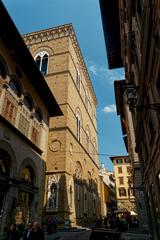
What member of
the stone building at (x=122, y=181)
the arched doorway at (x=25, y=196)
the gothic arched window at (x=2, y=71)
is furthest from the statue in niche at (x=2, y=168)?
the stone building at (x=122, y=181)

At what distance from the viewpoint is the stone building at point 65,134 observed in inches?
786

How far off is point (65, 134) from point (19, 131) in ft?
36.8

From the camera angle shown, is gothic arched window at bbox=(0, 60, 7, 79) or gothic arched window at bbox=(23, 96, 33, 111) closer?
gothic arched window at bbox=(0, 60, 7, 79)

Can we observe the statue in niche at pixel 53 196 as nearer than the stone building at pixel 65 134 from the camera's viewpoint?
Yes

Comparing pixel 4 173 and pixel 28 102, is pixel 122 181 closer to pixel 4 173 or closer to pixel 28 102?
pixel 28 102

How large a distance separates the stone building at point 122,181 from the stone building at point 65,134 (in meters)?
25.9

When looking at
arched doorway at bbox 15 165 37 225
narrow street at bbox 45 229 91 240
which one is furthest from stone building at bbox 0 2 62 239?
narrow street at bbox 45 229 91 240

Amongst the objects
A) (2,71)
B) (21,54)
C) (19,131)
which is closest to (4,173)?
(19,131)

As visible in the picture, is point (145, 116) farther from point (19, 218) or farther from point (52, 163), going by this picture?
point (52, 163)

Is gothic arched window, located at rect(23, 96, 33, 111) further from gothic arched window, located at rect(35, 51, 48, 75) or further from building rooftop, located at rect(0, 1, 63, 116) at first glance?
gothic arched window, located at rect(35, 51, 48, 75)

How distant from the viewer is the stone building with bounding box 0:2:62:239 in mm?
10422

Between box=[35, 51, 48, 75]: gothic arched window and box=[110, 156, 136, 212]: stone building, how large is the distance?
3867cm

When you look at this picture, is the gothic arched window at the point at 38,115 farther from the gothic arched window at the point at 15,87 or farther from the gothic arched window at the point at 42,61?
the gothic arched window at the point at 42,61

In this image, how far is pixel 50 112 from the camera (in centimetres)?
1733
